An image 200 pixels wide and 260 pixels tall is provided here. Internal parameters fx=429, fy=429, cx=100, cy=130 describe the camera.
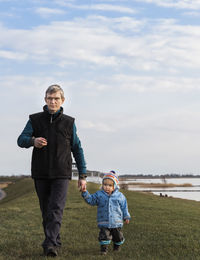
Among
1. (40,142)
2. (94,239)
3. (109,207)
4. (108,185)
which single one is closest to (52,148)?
(40,142)

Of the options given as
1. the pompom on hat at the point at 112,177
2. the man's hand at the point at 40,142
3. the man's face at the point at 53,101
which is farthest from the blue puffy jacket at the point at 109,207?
the man's face at the point at 53,101

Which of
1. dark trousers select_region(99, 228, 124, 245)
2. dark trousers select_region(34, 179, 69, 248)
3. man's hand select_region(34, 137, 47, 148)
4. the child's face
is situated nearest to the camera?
man's hand select_region(34, 137, 47, 148)

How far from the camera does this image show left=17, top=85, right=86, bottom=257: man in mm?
6152

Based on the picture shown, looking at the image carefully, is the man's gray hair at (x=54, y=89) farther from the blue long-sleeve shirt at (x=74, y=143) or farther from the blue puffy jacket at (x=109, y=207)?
the blue puffy jacket at (x=109, y=207)

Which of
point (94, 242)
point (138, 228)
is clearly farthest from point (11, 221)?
point (94, 242)

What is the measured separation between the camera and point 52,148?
20.4 feet

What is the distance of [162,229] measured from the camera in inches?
377

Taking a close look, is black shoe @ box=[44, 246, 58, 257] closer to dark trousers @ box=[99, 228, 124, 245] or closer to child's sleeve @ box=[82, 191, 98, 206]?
dark trousers @ box=[99, 228, 124, 245]

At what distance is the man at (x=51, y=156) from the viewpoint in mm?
6152

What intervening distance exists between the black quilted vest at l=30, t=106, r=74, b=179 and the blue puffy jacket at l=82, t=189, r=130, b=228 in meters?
0.51

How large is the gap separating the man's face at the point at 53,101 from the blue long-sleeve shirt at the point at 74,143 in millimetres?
403

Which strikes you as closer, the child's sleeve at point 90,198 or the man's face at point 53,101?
the man's face at point 53,101

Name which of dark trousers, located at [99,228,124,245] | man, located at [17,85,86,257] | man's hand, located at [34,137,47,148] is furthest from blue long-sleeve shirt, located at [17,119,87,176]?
dark trousers, located at [99,228,124,245]

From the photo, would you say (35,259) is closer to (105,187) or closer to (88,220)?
(105,187)
